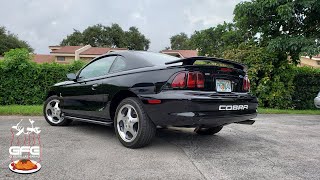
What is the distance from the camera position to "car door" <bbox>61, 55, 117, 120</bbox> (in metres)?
5.08

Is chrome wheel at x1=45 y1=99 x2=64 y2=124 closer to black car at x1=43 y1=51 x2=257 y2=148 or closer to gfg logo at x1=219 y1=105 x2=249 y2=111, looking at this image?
black car at x1=43 y1=51 x2=257 y2=148

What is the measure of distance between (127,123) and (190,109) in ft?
3.37

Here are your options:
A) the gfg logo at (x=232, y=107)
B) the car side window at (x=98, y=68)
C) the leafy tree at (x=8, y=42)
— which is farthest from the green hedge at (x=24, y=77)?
the leafy tree at (x=8, y=42)

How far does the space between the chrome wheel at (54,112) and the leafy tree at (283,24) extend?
26.3 feet

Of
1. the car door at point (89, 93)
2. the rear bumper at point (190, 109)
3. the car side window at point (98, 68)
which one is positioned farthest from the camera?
the car side window at point (98, 68)

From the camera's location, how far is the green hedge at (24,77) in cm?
1075

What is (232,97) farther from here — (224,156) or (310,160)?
(310,160)

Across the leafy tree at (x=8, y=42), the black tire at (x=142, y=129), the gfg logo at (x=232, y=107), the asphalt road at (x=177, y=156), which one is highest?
the leafy tree at (x=8, y=42)

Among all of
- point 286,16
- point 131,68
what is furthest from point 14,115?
point 286,16

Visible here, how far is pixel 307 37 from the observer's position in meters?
12.0

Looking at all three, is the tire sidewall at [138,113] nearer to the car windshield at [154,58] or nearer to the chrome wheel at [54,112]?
the car windshield at [154,58]

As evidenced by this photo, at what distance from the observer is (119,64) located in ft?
16.5

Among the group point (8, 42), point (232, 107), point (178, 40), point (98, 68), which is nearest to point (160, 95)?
point (232, 107)

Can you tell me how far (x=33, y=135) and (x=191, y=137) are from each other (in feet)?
8.48
